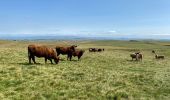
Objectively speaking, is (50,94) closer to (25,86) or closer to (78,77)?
(25,86)

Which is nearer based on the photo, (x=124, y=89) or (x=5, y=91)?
(x=5, y=91)

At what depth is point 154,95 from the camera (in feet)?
51.0

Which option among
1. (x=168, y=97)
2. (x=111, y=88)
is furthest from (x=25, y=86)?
(x=168, y=97)

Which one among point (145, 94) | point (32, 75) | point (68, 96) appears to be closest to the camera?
point (68, 96)

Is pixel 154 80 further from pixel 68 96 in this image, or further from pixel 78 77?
pixel 68 96

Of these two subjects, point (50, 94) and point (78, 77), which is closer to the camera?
point (50, 94)

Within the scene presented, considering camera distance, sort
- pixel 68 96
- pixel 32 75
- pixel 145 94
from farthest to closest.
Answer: pixel 32 75, pixel 145 94, pixel 68 96

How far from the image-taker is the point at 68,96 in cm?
1465

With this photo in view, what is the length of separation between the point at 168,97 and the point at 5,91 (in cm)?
864

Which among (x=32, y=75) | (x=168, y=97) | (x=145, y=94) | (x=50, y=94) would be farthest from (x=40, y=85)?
(x=168, y=97)

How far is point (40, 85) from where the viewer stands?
1658 cm

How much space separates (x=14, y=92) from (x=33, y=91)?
99 centimetres

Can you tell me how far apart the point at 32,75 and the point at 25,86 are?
3.51 m

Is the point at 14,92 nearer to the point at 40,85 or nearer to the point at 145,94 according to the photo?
the point at 40,85
